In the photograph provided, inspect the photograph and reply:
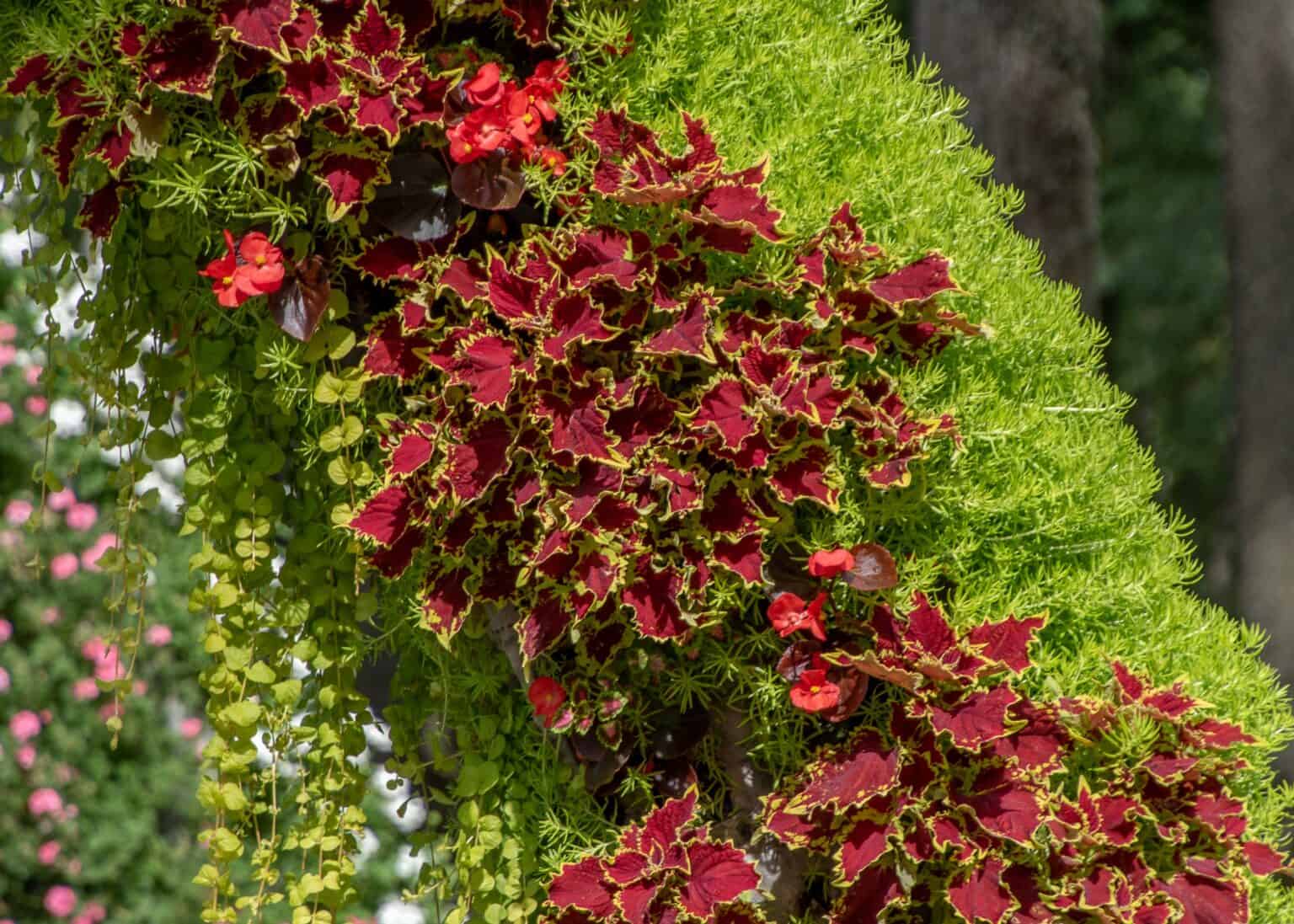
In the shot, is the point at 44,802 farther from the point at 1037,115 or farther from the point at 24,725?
the point at 1037,115

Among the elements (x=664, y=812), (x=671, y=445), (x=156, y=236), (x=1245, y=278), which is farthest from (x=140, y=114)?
(x=1245, y=278)

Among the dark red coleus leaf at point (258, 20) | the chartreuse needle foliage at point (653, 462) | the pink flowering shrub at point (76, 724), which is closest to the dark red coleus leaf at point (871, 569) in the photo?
the chartreuse needle foliage at point (653, 462)

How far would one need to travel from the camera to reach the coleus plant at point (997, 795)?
1.52 meters

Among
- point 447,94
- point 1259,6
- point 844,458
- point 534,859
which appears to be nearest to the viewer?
point 447,94

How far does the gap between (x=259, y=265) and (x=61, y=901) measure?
338 centimetres

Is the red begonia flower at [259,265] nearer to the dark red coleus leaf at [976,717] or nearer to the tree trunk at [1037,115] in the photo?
the dark red coleus leaf at [976,717]

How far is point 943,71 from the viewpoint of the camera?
4.12 metres

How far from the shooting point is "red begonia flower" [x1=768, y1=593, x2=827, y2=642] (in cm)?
152

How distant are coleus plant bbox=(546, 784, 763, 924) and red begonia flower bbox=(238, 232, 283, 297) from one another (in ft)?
2.61

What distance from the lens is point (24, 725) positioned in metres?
4.08

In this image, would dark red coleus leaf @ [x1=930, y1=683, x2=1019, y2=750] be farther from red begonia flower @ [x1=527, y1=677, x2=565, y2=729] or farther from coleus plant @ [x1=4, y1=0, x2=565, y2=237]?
coleus plant @ [x1=4, y1=0, x2=565, y2=237]

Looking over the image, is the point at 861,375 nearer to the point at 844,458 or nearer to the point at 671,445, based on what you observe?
the point at 844,458

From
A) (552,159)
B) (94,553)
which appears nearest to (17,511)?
(94,553)

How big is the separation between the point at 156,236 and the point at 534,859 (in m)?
0.96
